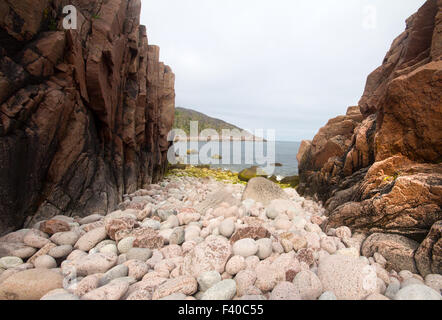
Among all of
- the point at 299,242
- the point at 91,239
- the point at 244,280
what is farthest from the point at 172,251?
the point at 299,242

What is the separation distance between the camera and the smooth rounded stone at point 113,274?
308 centimetres

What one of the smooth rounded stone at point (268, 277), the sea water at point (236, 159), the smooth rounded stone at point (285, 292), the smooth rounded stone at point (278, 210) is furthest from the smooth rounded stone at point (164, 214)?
the sea water at point (236, 159)

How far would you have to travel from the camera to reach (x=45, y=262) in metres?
3.50

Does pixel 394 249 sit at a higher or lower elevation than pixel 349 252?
higher

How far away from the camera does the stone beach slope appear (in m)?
2.76

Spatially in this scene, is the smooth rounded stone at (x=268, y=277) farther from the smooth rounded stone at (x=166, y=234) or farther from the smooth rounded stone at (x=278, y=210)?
the smooth rounded stone at (x=278, y=210)

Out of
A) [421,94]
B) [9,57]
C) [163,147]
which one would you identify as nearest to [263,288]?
[421,94]

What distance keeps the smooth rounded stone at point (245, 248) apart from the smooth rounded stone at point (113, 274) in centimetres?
200

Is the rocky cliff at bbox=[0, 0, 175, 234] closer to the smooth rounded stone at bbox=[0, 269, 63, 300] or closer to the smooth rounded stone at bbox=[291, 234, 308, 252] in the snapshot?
the smooth rounded stone at bbox=[0, 269, 63, 300]

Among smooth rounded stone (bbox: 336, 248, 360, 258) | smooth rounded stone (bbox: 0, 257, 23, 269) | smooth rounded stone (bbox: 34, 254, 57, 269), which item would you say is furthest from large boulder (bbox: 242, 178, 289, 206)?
smooth rounded stone (bbox: 0, 257, 23, 269)

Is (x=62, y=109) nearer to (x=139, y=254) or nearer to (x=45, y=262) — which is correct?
(x=45, y=262)

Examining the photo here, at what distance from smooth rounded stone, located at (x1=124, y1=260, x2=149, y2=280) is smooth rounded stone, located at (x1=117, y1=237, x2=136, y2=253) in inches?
24.3

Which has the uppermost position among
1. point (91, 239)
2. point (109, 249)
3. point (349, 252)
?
point (91, 239)

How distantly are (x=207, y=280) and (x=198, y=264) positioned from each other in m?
0.36
